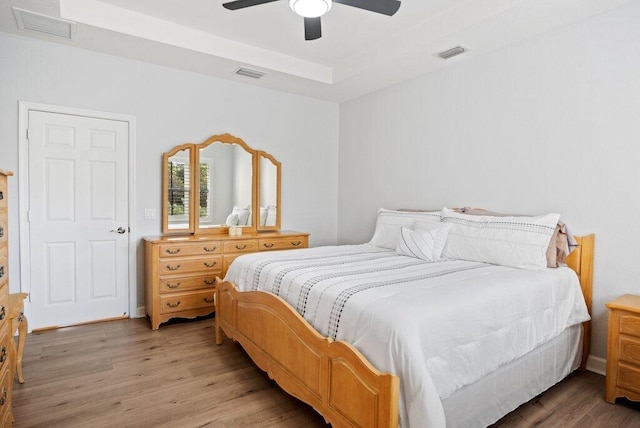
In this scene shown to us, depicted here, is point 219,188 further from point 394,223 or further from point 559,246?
point 559,246

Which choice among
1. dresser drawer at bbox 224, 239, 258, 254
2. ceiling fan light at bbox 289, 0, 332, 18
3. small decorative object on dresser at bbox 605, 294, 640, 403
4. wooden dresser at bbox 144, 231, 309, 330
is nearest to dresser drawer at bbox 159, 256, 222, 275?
wooden dresser at bbox 144, 231, 309, 330

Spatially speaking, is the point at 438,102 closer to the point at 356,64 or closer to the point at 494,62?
the point at 494,62

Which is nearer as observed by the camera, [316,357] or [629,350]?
[316,357]

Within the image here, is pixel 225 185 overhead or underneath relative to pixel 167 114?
underneath

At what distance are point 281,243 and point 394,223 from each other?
4.45 ft

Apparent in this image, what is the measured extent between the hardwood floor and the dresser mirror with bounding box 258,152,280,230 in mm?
1759

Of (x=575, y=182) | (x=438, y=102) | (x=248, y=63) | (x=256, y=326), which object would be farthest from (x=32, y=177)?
(x=575, y=182)

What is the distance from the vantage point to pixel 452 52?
11.1ft

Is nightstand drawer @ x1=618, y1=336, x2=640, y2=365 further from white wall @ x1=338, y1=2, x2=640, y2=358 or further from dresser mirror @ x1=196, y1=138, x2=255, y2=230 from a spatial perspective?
dresser mirror @ x1=196, y1=138, x2=255, y2=230

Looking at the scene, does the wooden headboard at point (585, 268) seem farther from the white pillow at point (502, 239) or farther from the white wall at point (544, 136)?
the white pillow at point (502, 239)

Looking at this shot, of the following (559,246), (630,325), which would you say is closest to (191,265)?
(559,246)

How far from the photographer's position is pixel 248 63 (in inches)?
149

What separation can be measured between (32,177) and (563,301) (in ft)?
14.3

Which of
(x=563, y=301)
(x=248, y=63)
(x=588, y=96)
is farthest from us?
(x=248, y=63)
